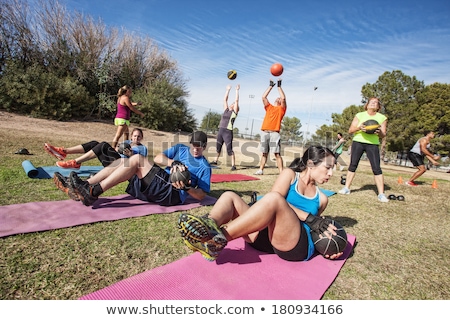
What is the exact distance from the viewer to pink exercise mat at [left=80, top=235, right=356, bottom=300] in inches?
72.5

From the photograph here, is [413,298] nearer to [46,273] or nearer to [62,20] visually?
[46,273]

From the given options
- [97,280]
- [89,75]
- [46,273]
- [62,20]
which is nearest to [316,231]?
[97,280]

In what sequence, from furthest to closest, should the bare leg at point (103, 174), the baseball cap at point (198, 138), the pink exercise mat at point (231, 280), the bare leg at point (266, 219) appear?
the baseball cap at point (198, 138) → the bare leg at point (103, 174) → the bare leg at point (266, 219) → the pink exercise mat at point (231, 280)

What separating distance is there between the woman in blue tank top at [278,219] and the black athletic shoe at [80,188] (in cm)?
176

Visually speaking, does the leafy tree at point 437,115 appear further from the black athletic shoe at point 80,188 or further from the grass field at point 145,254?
the black athletic shoe at point 80,188

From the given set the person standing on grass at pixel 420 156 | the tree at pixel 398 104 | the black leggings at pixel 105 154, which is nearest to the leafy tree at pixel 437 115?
the tree at pixel 398 104

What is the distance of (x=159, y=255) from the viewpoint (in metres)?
2.41

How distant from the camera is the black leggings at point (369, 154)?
537 cm

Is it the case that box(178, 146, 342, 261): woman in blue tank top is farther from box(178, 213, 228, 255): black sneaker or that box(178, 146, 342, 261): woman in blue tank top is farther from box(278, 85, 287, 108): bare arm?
box(278, 85, 287, 108): bare arm


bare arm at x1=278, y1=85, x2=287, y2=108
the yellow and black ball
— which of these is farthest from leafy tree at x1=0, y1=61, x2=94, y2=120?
bare arm at x1=278, y1=85, x2=287, y2=108

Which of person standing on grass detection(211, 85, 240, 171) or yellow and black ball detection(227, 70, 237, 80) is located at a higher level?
yellow and black ball detection(227, 70, 237, 80)

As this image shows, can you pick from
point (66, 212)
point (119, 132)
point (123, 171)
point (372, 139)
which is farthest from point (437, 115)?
point (66, 212)

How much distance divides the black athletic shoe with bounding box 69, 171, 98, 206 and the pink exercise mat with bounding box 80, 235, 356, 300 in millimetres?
1567

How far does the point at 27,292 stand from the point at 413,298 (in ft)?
9.54
